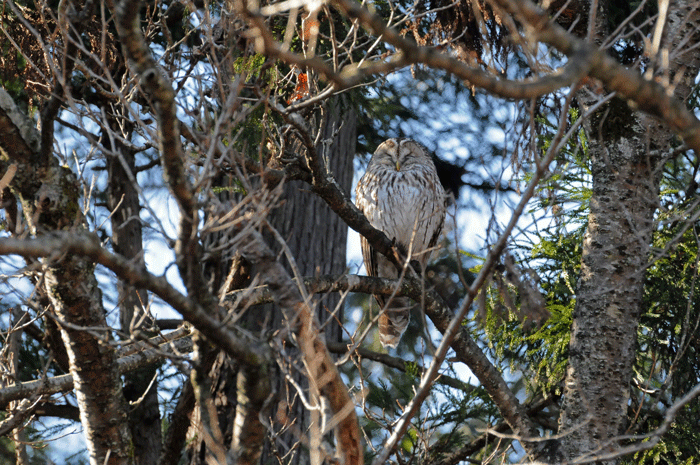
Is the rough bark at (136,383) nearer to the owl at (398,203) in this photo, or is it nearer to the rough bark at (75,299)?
the owl at (398,203)

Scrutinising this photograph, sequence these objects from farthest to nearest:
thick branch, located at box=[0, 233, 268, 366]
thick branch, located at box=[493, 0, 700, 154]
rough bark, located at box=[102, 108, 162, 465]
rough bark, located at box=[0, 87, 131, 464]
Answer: rough bark, located at box=[102, 108, 162, 465], rough bark, located at box=[0, 87, 131, 464], thick branch, located at box=[0, 233, 268, 366], thick branch, located at box=[493, 0, 700, 154]

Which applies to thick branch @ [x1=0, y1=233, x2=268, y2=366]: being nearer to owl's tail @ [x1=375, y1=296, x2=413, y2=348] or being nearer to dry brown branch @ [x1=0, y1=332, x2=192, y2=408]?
dry brown branch @ [x1=0, y1=332, x2=192, y2=408]

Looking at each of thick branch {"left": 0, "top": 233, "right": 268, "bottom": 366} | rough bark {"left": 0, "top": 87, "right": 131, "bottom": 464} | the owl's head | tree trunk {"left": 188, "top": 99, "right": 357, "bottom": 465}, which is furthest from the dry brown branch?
the owl's head

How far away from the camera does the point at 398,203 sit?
5145mm

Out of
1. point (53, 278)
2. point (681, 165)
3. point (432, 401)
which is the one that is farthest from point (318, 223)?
point (53, 278)

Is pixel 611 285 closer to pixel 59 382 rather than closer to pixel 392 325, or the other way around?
pixel 392 325

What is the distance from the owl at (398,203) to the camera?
202 inches

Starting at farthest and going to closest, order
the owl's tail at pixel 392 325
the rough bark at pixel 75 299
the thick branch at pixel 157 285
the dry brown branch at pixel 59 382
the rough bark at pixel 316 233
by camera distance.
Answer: the owl's tail at pixel 392 325, the rough bark at pixel 316 233, the dry brown branch at pixel 59 382, the rough bark at pixel 75 299, the thick branch at pixel 157 285

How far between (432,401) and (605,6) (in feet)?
8.45

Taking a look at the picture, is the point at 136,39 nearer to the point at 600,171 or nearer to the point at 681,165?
the point at 600,171

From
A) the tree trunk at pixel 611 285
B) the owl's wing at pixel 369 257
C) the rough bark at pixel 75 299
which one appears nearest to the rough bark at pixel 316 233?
the owl's wing at pixel 369 257

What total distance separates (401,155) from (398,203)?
516 mm

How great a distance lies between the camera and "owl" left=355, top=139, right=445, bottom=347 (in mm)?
5141

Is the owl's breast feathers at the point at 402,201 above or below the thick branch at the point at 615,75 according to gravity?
above
